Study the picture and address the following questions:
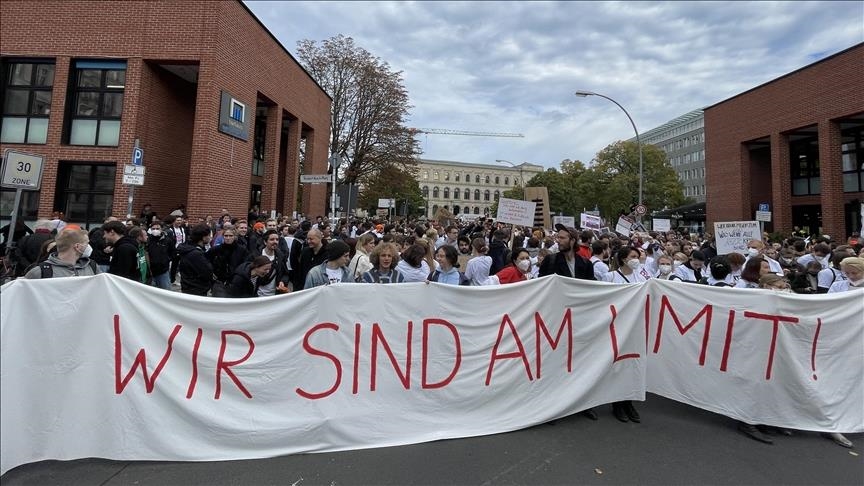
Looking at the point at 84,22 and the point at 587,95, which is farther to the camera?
the point at 587,95

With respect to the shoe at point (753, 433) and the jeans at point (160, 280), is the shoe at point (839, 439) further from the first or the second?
the jeans at point (160, 280)

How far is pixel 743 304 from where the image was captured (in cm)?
433

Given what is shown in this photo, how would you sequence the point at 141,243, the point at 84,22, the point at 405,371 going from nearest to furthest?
the point at 405,371, the point at 141,243, the point at 84,22

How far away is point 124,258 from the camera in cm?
558

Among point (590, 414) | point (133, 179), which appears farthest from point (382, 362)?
point (133, 179)

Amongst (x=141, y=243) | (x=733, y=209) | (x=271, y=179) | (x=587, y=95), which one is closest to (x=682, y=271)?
(x=141, y=243)

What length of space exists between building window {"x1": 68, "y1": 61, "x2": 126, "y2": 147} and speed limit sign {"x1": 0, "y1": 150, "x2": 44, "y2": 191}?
327 inches

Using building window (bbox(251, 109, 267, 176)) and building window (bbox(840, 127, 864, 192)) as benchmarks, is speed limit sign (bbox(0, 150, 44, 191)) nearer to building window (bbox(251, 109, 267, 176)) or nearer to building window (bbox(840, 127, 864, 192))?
building window (bbox(251, 109, 267, 176))

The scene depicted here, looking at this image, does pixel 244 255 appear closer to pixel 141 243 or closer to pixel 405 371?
pixel 141 243

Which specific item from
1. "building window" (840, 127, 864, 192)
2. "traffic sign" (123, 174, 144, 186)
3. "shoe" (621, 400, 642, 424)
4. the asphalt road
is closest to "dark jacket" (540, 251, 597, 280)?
"shoe" (621, 400, 642, 424)

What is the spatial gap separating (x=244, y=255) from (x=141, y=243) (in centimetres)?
136

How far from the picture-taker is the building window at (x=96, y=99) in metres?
14.3

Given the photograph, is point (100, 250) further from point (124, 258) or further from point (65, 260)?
point (65, 260)

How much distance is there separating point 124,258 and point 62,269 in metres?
1.86
